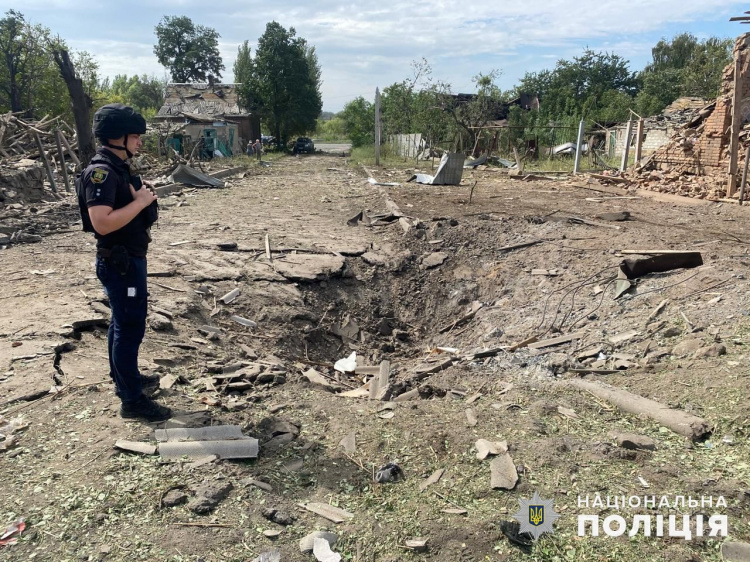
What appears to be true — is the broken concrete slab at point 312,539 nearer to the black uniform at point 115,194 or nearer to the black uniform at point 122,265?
the black uniform at point 122,265

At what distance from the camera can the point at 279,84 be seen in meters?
46.5

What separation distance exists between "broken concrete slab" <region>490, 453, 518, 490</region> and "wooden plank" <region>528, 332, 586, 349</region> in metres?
2.30

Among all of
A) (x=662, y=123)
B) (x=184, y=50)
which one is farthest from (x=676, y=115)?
(x=184, y=50)

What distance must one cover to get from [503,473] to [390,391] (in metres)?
1.78

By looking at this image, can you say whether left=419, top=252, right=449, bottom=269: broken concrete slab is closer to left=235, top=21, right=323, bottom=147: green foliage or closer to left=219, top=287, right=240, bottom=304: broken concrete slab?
left=219, top=287, right=240, bottom=304: broken concrete slab

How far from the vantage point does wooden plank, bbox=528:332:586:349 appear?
514 centimetres

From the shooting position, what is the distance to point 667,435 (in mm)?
3309

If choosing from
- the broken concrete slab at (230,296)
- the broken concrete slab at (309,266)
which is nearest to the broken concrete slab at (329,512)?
the broken concrete slab at (230,296)

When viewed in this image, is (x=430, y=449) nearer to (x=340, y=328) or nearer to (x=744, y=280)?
(x=340, y=328)

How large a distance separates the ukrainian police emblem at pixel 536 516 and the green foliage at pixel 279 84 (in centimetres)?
4743

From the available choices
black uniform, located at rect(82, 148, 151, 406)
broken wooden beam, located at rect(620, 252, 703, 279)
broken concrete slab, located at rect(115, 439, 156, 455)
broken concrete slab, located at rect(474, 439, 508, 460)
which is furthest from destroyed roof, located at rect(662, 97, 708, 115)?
broken concrete slab, located at rect(115, 439, 156, 455)

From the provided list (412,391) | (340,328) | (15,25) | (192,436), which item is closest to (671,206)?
(340,328)

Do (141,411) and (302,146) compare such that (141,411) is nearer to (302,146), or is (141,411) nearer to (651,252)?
(651,252)

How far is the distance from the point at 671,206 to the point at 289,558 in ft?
38.4
